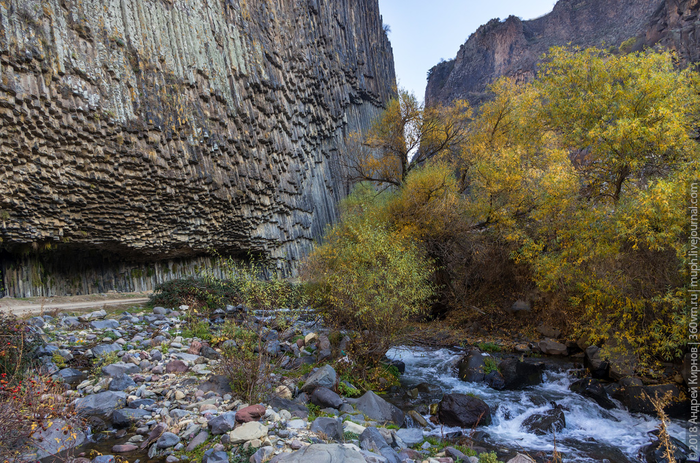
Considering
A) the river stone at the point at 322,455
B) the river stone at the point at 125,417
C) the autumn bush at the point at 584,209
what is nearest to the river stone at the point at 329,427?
the river stone at the point at 322,455

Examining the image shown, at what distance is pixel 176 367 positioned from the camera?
22.0ft

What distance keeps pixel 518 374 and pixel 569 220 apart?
3.87 meters

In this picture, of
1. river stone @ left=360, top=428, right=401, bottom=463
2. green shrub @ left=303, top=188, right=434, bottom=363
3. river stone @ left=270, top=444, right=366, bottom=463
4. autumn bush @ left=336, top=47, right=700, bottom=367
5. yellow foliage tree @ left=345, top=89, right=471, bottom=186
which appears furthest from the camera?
yellow foliage tree @ left=345, top=89, right=471, bottom=186

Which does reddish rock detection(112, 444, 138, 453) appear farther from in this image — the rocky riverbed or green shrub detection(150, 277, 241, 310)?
green shrub detection(150, 277, 241, 310)

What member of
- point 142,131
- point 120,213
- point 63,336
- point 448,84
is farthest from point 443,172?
point 448,84

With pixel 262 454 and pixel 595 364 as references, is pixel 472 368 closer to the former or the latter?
pixel 595 364

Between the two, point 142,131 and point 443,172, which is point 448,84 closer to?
point 443,172

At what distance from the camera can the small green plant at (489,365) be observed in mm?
8930

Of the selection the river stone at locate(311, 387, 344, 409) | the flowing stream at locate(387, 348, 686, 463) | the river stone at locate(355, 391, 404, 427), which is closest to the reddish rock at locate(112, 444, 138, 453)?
the river stone at locate(311, 387, 344, 409)

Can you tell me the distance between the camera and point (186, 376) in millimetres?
6449

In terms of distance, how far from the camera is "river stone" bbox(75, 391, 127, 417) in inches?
201

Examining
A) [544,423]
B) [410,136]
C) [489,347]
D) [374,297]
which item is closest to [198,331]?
[374,297]

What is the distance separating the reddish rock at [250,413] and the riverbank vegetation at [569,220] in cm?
314

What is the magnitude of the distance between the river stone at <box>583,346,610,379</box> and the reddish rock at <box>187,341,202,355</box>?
8409 millimetres
